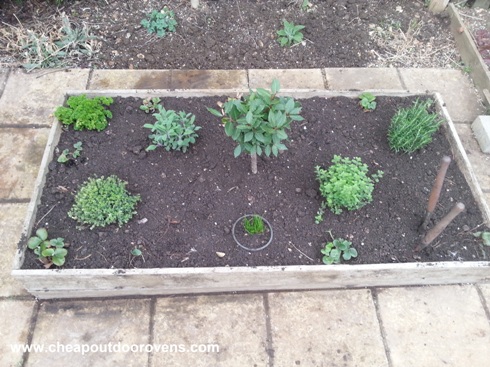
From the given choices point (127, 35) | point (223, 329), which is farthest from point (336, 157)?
point (127, 35)

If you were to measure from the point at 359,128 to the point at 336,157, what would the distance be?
563 millimetres

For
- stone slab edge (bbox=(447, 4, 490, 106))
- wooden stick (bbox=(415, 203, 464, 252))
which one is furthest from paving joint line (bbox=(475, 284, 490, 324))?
stone slab edge (bbox=(447, 4, 490, 106))

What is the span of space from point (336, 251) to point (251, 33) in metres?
2.51

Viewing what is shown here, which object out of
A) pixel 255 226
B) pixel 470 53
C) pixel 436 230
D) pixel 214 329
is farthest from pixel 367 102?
pixel 214 329

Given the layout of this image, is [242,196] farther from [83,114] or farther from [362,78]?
[362,78]

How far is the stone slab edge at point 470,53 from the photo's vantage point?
3.99 meters

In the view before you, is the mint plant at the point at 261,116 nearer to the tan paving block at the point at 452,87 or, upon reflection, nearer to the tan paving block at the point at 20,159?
the tan paving block at the point at 20,159

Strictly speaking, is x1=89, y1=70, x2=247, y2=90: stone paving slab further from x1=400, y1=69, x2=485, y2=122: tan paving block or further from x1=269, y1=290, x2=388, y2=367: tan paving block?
x1=269, y1=290, x2=388, y2=367: tan paving block

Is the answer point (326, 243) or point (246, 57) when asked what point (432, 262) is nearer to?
point (326, 243)

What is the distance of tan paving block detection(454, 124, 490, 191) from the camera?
11.4 feet

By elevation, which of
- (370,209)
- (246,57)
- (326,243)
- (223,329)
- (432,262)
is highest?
(246,57)

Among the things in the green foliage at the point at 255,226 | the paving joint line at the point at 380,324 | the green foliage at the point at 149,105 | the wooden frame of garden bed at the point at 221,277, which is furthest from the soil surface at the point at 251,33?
the paving joint line at the point at 380,324

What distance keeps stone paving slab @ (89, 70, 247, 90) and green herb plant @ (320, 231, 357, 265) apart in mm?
1785

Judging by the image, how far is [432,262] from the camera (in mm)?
2723
